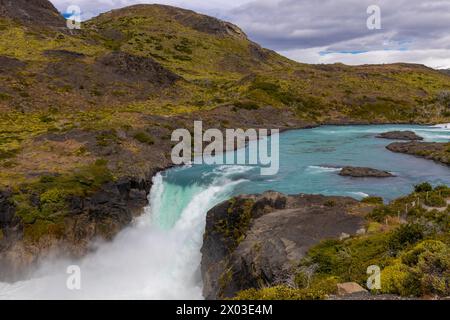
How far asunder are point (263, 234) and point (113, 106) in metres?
70.7

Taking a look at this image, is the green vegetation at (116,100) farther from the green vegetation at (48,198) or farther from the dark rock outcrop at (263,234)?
the dark rock outcrop at (263,234)

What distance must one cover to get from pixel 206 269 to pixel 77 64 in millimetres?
86274

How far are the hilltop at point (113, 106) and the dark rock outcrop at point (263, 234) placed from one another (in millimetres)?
12643

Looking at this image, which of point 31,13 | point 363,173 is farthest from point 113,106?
point 31,13

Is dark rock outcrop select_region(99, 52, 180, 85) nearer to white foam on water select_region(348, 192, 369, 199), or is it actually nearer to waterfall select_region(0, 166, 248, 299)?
waterfall select_region(0, 166, 248, 299)

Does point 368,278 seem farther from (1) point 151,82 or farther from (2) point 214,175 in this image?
(1) point 151,82

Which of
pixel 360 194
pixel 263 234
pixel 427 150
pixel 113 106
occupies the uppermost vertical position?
pixel 113 106

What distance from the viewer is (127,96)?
97.1 m

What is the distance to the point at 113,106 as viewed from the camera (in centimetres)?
8975

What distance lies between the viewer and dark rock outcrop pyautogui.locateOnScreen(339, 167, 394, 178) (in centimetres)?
4606

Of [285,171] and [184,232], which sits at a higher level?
[285,171]

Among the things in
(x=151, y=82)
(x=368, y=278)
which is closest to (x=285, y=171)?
(x=368, y=278)

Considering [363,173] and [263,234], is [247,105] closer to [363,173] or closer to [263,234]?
[363,173]

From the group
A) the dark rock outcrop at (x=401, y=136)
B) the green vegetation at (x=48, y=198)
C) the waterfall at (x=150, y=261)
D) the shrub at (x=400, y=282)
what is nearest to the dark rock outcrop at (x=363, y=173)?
the waterfall at (x=150, y=261)
